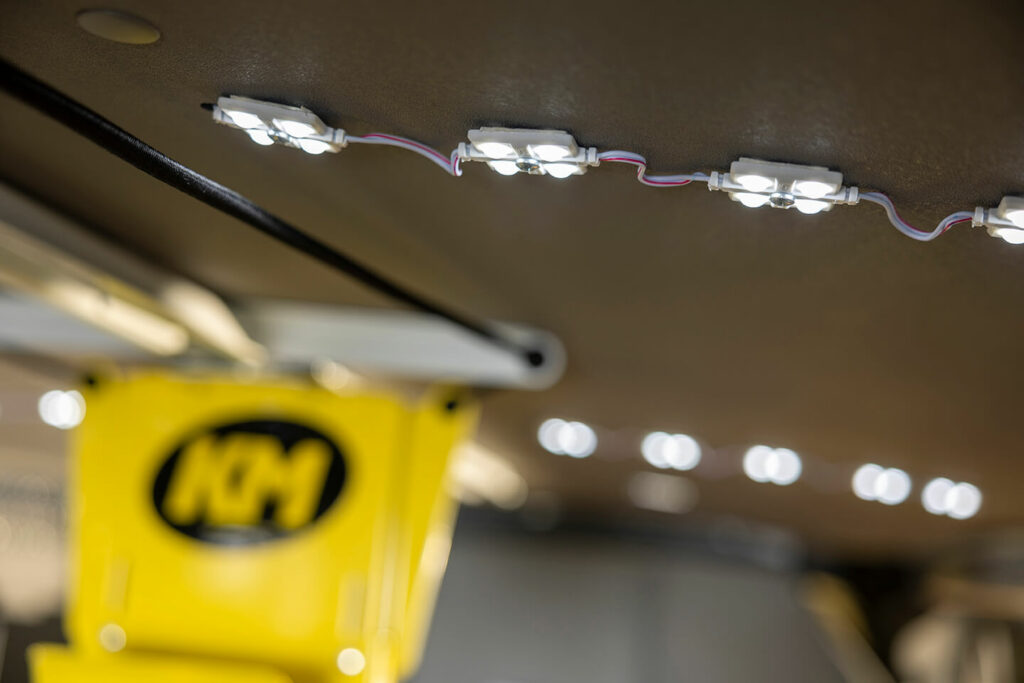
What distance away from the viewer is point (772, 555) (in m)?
9.40

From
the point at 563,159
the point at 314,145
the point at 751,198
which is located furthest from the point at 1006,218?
the point at 314,145

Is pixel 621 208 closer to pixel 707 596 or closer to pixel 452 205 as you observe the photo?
pixel 452 205

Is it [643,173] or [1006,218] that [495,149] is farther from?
[1006,218]

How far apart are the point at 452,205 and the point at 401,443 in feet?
3.37

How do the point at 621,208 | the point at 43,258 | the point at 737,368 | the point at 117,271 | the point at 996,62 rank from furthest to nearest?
the point at 737,368
the point at 117,271
the point at 43,258
the point at 621,208
the point at 996,62

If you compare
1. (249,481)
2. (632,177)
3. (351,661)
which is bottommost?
(351,661)

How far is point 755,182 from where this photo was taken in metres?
1.83

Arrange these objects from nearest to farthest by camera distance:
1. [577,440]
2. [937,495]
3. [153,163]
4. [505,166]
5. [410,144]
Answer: [153,163] → [505,166] → [410,144] → [577,440] → [937,495]

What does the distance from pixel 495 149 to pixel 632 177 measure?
44 centimetres

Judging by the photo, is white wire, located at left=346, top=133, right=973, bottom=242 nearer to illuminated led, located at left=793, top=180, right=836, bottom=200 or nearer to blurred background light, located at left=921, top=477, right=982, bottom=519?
illuminated led, located at left=793, top=180, right=836, bottom=200

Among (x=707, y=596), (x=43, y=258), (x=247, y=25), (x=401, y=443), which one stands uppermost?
(x=247, y=25)

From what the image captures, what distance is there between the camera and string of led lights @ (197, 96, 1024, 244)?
5.88 feet

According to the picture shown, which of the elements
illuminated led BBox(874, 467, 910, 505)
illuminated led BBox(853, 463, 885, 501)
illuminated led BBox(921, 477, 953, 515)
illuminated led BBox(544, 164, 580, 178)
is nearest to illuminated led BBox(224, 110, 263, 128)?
illuminated led BBox(544, 164, 580, 178)

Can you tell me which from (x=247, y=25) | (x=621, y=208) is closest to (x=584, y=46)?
(x=247, y=25)
